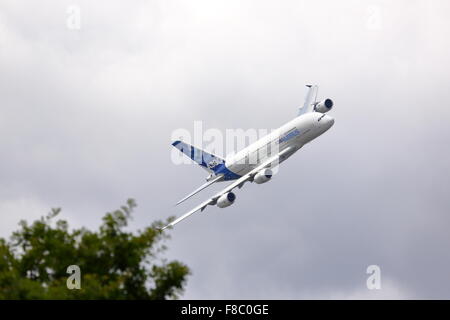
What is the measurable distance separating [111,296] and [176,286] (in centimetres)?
445

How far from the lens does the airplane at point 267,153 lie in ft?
360

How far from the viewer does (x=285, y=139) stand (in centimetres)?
11162

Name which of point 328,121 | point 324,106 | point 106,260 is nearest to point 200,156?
point 324,106

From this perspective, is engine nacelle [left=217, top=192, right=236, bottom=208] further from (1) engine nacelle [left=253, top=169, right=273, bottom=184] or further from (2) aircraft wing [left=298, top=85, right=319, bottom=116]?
(2) aircraft wing [left=298, top=85, right=319, bottom=116]

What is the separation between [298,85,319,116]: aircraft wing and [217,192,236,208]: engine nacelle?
12691 mm

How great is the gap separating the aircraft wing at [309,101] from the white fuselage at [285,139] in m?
3.93

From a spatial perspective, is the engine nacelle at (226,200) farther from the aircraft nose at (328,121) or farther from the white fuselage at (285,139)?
the aircraft nose at (328,121)

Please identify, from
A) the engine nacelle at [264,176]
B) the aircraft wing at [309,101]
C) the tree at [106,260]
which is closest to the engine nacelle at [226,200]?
the engine nacelle at [264,176]

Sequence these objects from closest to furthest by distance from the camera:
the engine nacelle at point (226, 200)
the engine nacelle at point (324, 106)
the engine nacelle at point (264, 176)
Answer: the engine nacelle at point (324, 106)
the engine nacelle at point (264, 176)
the engine nacelle at point (226, 200)

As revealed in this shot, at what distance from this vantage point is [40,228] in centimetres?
5359

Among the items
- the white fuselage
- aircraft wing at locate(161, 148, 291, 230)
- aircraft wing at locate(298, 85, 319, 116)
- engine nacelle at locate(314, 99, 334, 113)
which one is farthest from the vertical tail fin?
engine nacelle at locate(314, 99, 334, 113)

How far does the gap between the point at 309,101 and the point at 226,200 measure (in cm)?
1717

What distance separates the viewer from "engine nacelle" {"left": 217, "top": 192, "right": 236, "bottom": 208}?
369 feet
